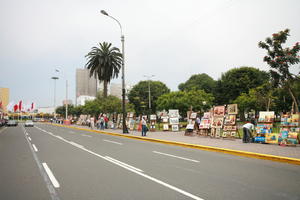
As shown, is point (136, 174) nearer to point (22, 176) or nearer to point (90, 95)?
point (22, 176)

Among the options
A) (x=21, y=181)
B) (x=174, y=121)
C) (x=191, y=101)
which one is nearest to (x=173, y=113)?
(x=174, y=121)

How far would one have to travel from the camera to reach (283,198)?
4.80m

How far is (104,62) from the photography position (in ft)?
139

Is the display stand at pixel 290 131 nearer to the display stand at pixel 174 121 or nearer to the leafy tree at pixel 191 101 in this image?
the display stand at pixel 174 121

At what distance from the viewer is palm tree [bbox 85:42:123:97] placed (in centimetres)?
4281

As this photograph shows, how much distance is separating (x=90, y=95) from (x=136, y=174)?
14312 centimetres

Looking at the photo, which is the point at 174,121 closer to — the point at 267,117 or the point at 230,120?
the point at 230,120

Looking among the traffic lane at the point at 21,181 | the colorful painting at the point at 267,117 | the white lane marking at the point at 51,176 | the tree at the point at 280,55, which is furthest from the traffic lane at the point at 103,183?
the tree at the point at 280,55

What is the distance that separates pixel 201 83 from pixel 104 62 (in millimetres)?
35741

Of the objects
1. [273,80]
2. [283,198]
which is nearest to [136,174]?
[283,198]

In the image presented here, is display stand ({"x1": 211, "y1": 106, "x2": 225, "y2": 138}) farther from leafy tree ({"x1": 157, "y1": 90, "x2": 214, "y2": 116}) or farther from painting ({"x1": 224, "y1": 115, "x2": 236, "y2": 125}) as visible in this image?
leafy tree ({"x1": 157, "y1": 90, "x2": 214, "y2": 116})

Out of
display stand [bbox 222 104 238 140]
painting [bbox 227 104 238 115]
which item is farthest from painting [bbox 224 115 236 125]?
painting [bbox 227 104 238 115]

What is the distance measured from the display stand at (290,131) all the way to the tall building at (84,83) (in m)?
119

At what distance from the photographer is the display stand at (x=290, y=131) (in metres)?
13.0
